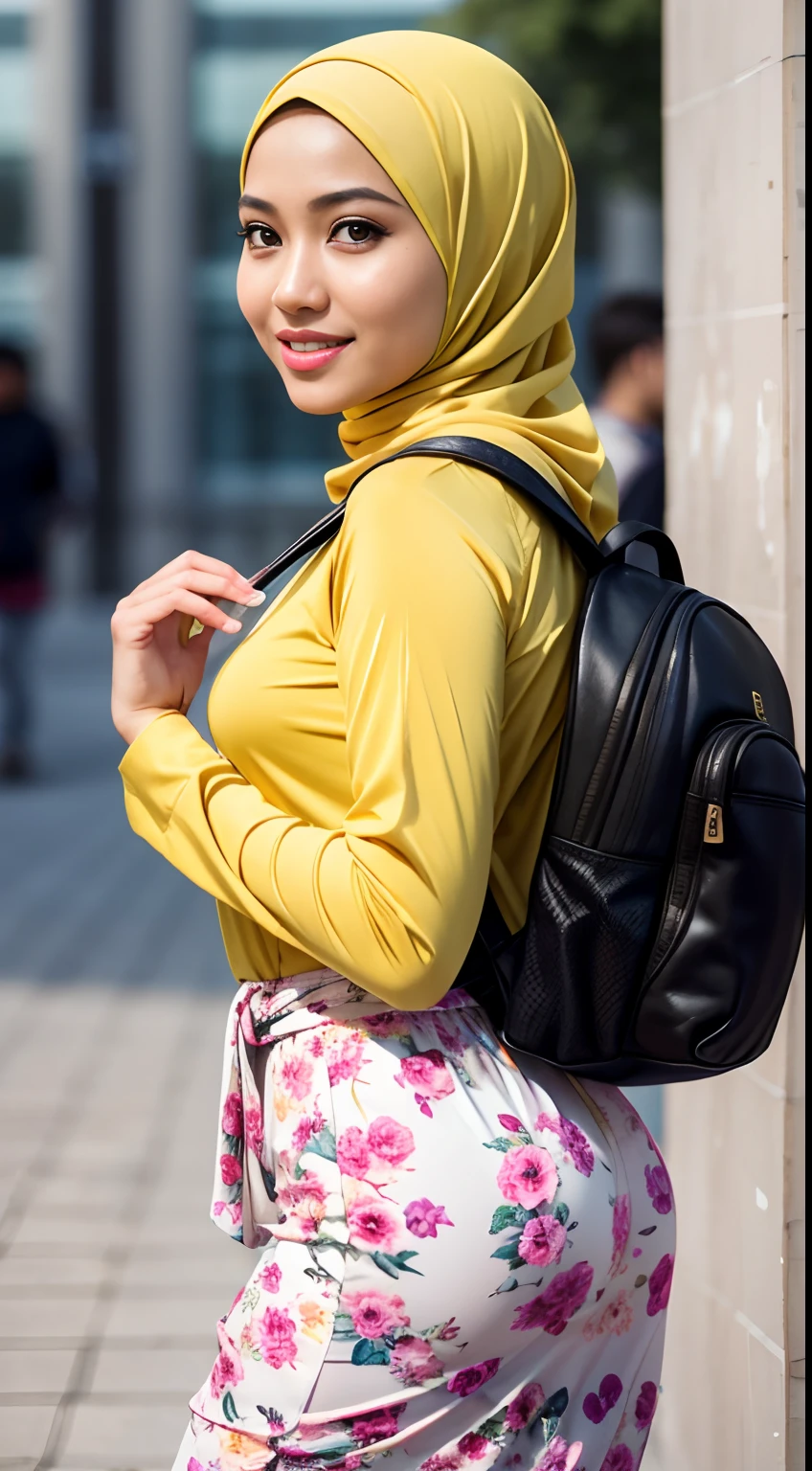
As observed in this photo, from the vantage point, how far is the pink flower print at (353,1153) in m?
1.61

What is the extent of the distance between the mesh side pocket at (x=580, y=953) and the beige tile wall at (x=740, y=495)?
0.74 metres

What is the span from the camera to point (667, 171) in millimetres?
2818

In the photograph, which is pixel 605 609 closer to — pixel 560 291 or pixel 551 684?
pixel 551 684

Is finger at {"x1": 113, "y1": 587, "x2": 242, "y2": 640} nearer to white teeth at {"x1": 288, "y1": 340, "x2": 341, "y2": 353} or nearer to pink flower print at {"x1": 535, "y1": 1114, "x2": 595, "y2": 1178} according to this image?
white teeth at {"x1": 288, "y1": 340, "x2": 341, "y2": 353}

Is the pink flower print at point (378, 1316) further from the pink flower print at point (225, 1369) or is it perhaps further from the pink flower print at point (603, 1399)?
the pink flower print at point (603, 1399)

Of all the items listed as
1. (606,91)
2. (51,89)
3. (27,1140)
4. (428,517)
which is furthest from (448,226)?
(51,89)

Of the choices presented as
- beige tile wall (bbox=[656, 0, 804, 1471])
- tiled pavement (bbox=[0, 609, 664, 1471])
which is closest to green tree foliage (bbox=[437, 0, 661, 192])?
tiled pavement (bbox=[0, 609, 664, 1471])

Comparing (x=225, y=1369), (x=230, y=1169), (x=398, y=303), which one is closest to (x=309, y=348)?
(x=398, y=303)

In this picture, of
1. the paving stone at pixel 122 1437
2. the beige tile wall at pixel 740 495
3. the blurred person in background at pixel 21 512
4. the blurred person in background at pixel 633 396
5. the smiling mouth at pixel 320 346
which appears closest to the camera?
the smiling mouth at pixel 320 346

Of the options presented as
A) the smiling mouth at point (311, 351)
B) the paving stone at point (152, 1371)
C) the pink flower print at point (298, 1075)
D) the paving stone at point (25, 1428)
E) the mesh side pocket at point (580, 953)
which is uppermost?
the smiling mouth at point (311, 351)

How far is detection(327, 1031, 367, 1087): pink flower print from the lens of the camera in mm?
1649

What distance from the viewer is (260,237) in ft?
5.71

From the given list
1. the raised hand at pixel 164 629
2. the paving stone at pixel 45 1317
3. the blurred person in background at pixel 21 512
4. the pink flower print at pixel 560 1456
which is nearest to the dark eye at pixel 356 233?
the raised hand at pixel 164 629

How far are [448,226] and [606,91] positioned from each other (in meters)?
13.9
